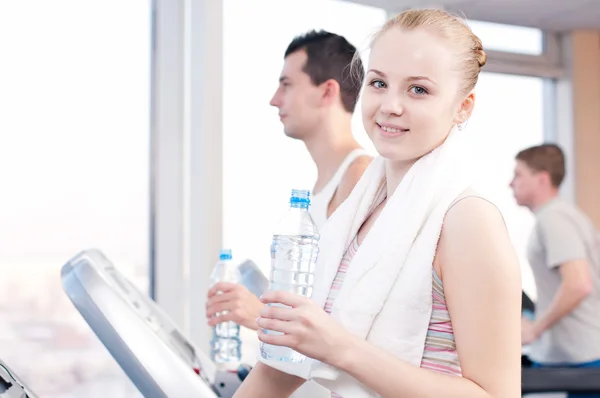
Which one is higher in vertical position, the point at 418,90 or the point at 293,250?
the point at 418,90

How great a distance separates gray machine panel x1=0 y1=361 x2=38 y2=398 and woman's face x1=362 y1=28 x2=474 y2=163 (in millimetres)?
577

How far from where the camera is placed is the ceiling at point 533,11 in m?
4.46

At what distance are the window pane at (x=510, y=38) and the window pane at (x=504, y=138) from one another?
0.18 metres

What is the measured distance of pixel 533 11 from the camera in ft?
15.6

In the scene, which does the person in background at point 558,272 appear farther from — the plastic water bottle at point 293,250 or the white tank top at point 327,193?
the plastic water bottle at point 293,250

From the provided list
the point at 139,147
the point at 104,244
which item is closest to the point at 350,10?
the point at 139,147

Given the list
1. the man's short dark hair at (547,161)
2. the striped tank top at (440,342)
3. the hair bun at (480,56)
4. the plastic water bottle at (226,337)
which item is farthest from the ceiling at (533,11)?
the striped tank top at (440,342)

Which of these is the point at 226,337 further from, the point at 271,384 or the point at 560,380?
the point at 271,384

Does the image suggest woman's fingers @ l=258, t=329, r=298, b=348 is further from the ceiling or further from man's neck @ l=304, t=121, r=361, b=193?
the ceiling

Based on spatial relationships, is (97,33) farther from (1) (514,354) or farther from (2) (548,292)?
(1) (514,354)

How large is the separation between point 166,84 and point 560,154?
1820 mm

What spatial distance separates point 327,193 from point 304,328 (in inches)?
39.0

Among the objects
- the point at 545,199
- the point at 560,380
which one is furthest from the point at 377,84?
the point at 545,199

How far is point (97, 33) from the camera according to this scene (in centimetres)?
348
